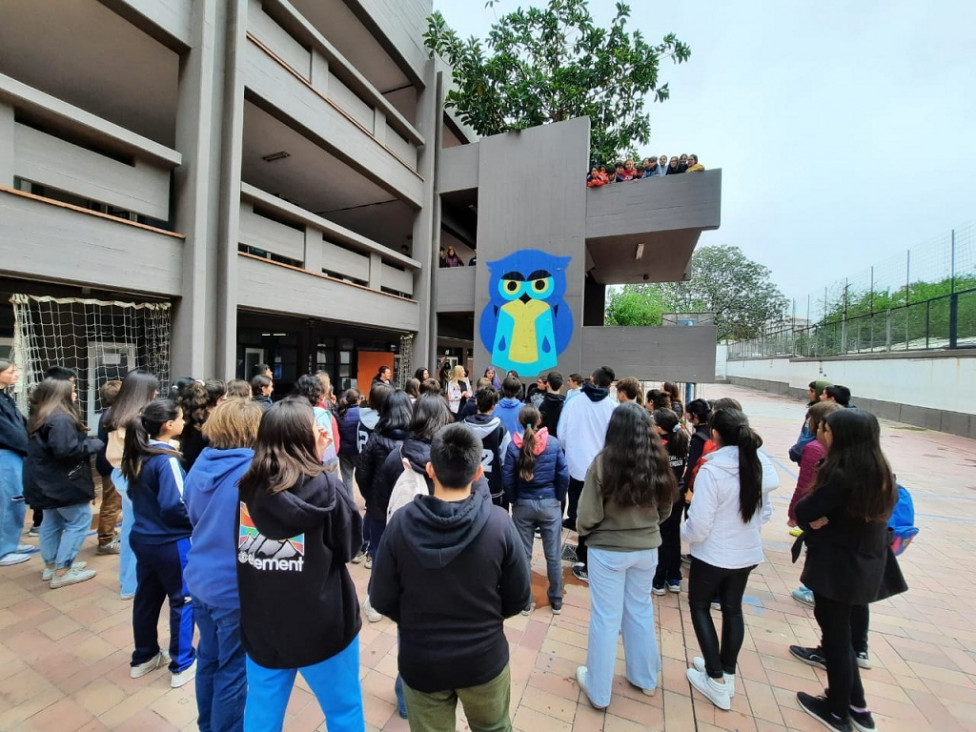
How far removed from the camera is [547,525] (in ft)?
10.6

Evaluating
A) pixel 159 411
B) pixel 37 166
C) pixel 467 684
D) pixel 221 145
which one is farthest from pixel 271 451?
pixel 221 145

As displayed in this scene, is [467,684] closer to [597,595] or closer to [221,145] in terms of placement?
[597,595]

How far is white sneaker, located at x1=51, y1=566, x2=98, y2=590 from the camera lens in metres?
3.33

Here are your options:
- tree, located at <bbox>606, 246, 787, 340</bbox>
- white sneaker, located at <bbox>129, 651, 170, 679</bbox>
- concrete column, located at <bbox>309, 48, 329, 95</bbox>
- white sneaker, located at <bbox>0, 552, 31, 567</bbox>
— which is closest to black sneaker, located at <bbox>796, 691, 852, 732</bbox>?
white sneaker, located at <bbox>129, 651, 170, 679</bbox>

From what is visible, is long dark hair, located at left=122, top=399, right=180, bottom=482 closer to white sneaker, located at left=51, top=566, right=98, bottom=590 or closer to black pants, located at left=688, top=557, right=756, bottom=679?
white sneaker, located at left=51, top=566, right=98, bottom=590

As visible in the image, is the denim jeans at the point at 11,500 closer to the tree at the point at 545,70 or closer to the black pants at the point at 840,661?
the black pants at the point at 840,661

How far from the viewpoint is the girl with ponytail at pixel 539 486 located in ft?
10.3

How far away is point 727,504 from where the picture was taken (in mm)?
2334

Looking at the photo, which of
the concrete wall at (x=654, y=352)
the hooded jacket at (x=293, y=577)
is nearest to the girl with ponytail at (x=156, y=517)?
the hooded jacket at (x=293, y=577)

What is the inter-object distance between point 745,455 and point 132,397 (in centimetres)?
406

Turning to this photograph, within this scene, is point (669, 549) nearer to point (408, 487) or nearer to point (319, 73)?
point (408, 487)

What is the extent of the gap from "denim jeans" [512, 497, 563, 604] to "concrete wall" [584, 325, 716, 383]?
7.15m

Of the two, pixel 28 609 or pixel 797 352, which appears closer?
pixel 28 609

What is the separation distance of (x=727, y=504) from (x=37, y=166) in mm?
7874
